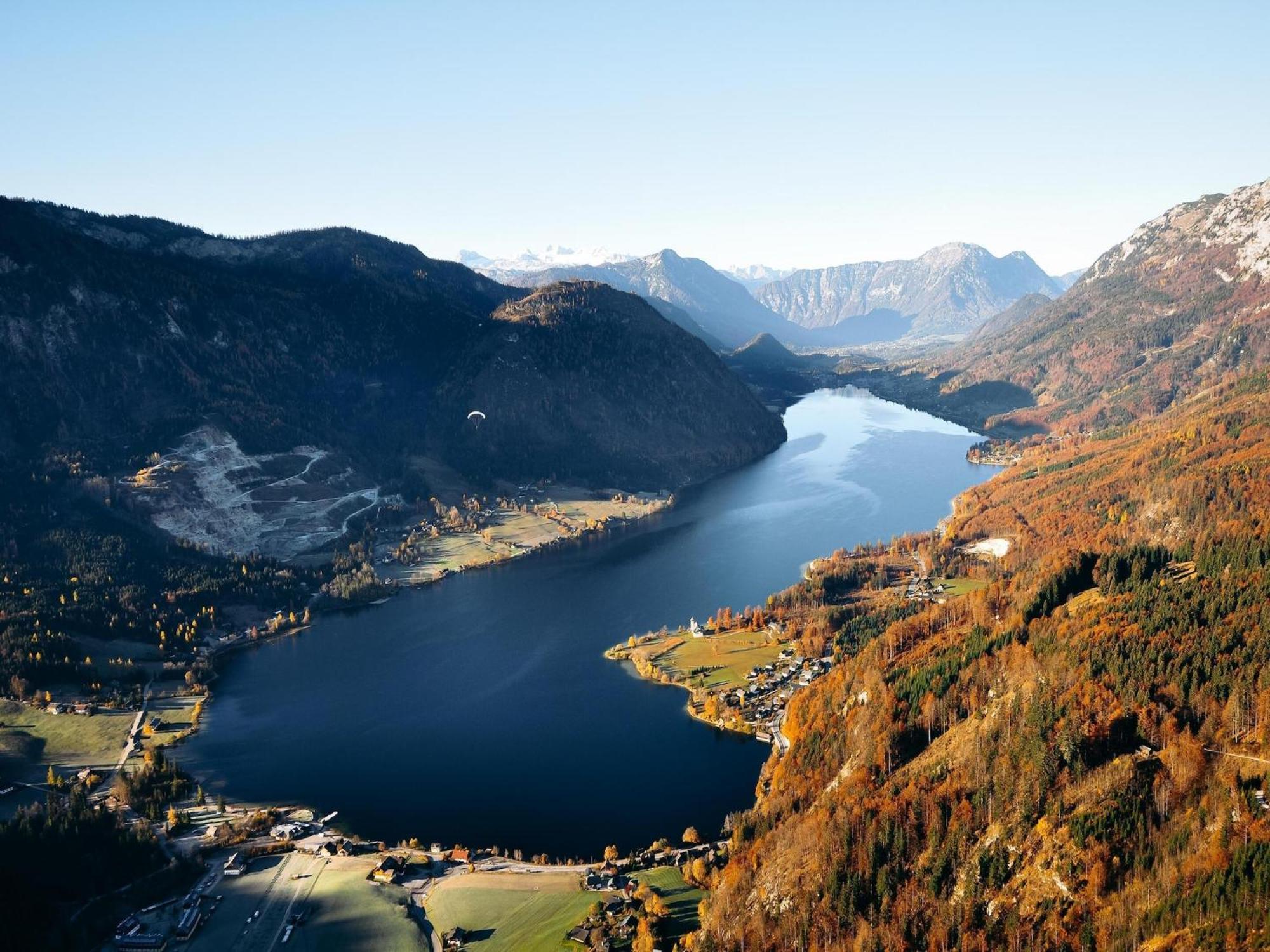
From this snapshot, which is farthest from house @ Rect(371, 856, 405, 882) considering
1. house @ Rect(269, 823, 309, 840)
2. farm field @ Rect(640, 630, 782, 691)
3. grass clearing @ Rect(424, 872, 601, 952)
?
farm field @ Rect(640, 630, 782, 691)

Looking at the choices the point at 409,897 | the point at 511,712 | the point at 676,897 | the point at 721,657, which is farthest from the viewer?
the point at 721,657

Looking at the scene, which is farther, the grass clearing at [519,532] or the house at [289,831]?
the grass clearing at [519,532]

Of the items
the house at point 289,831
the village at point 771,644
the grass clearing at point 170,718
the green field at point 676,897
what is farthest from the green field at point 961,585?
the grass clearing at point 170,718

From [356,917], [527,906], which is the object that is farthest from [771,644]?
[356,917]

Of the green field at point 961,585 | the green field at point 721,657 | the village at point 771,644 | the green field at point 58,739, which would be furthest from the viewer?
the green field at point 961,585

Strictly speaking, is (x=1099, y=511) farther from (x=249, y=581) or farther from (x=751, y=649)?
(x=249, y=581)

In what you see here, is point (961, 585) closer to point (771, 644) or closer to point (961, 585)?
point (961, 585)

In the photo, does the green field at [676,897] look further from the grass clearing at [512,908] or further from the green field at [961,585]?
the green field at [961,585]
